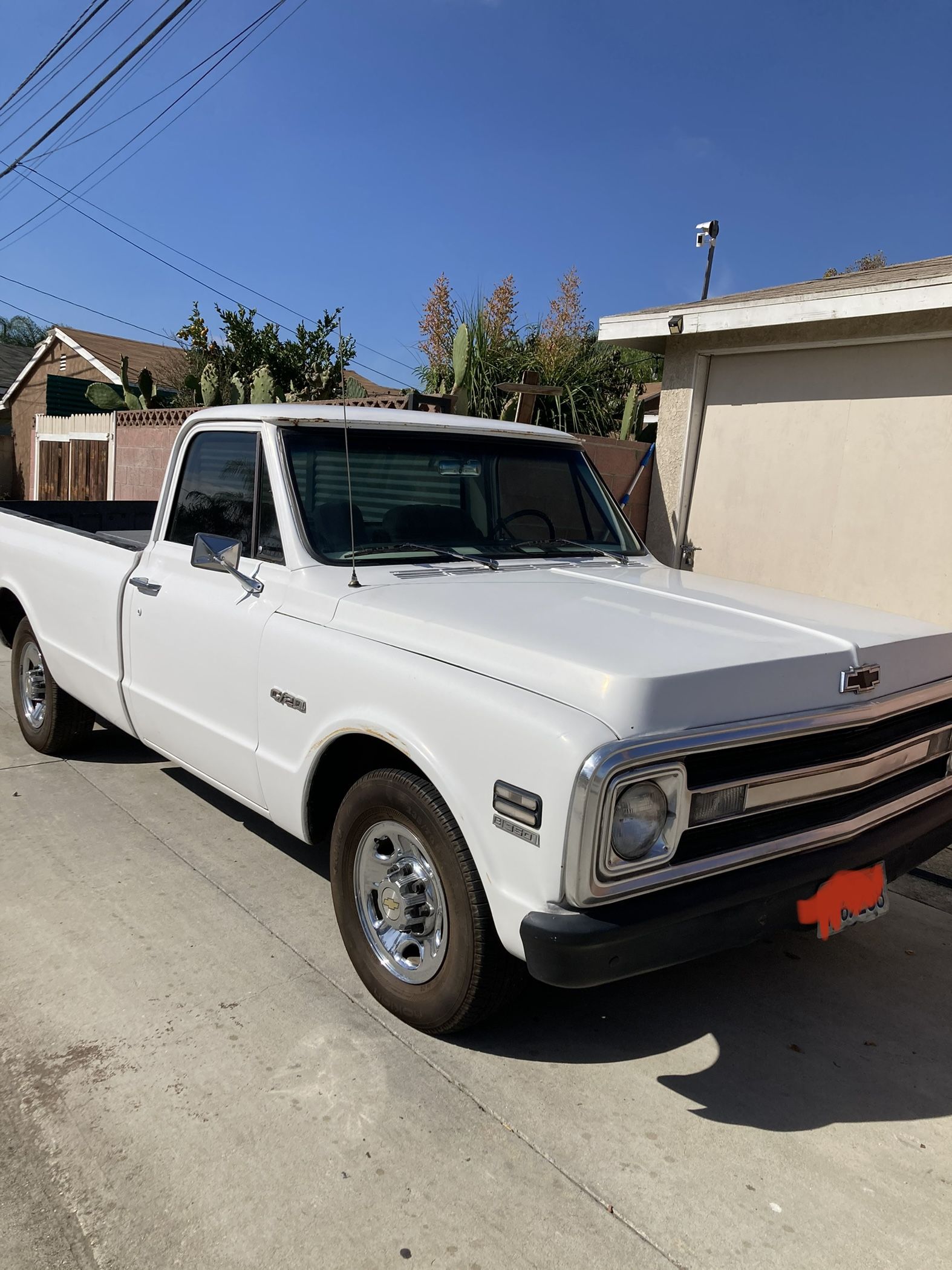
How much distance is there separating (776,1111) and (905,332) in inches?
184

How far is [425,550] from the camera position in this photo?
3.71 meters

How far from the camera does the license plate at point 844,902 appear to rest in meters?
2.74

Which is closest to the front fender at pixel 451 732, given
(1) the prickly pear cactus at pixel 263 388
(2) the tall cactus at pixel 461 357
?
(2) the tall cactus at pixel 461 357

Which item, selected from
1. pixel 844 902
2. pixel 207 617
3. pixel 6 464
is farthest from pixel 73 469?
pixel 844 902

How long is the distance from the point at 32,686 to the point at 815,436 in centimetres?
510

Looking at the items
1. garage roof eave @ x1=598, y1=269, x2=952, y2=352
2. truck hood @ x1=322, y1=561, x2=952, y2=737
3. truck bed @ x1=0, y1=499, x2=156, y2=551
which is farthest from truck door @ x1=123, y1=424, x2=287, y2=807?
garage roof eave @ x1=598, y1=269, x2=952, y2=352

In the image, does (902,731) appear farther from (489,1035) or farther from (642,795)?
(489,1035)

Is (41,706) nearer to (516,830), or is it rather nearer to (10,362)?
(516,830)

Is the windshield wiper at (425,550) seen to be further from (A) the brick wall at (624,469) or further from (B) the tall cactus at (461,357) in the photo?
(B) the tall cactus at (461,357)

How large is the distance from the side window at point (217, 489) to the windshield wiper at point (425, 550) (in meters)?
0.52

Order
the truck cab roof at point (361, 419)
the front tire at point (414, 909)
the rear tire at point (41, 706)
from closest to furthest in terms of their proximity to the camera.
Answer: the front tire at point (414, 909) < the truck cab roof at point (361, 419) < the rear tire at point (41, 706)

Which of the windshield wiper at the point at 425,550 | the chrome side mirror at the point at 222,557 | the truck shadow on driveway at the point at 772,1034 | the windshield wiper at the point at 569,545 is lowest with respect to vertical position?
the truck shadow on driveway at the point at 772,1034

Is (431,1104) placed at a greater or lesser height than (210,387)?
lesser

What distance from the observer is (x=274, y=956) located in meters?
3.43
